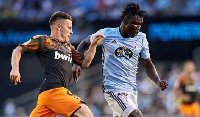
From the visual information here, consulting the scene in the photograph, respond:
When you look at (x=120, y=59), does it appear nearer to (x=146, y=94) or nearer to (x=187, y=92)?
(x=187, y=92)

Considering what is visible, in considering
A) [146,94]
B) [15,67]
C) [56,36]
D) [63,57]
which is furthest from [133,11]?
[146,94]

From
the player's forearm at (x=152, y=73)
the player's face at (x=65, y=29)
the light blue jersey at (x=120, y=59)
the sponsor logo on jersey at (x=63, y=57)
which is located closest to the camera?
the sponsor logo on jersey at (x=63, y=57)

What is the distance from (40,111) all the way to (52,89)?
0.31 metres

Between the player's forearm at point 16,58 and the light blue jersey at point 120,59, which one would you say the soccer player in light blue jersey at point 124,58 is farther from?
the player's forearm at point 16,58

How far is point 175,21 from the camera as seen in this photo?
71.8 feet

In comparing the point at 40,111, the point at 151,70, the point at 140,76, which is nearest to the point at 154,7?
the point at 140,76

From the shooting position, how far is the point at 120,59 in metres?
8.55

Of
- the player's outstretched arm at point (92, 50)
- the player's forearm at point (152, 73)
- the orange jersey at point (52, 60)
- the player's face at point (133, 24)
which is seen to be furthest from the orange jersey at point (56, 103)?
the player's forearm at point (152, 73)

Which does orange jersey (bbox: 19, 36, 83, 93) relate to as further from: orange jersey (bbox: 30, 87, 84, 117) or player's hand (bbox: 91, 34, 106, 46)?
player's hand (bbox: 91, 34, 106, 46)

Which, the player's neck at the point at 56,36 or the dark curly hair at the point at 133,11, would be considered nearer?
the player's neck at the point at 56,36

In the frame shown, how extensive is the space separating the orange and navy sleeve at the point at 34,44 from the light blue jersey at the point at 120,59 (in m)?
1.07

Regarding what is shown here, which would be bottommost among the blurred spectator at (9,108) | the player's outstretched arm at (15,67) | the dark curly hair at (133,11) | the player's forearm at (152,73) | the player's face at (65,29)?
the blurred spectator at (9,108)

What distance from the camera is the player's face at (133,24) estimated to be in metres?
8.40

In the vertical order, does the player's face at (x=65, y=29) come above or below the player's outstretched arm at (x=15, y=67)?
above
